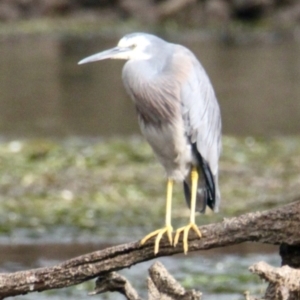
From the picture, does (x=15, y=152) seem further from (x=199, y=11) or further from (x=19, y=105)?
(x=199, y=11)

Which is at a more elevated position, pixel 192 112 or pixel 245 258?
pixel 192 112

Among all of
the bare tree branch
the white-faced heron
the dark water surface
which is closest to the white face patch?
the white-faced heron

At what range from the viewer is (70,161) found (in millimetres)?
11570

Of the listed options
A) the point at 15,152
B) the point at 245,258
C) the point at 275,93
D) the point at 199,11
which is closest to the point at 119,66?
the point at 275,93

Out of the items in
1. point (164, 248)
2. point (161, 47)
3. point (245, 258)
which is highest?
point (161, 47)

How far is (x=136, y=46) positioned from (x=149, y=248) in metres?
1.08

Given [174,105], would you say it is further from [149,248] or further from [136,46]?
[149,248]

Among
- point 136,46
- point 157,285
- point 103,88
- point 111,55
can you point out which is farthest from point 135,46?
point 103,88

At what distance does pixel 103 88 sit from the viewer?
20.0 meters

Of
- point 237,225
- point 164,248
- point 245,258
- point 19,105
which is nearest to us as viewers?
point 237,225

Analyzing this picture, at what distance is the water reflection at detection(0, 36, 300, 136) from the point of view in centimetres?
1529

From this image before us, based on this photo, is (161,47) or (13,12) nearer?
(161,47)

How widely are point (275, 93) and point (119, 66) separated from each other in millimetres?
6145

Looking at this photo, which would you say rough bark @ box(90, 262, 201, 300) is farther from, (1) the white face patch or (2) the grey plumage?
(1) the white face patch
